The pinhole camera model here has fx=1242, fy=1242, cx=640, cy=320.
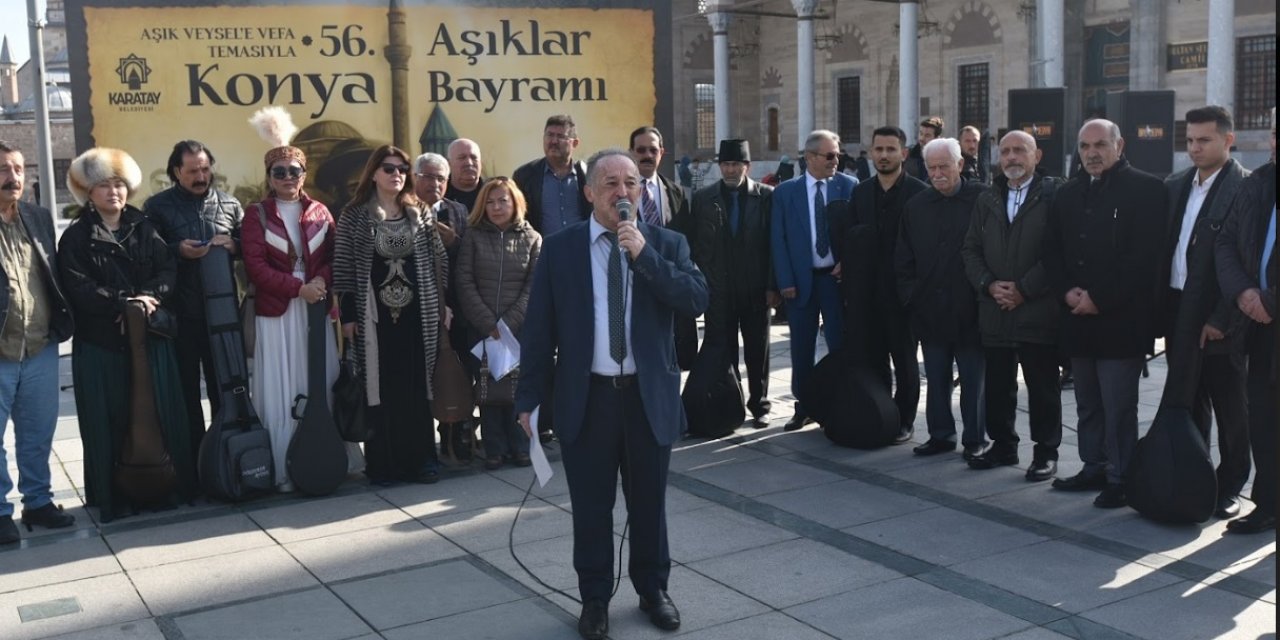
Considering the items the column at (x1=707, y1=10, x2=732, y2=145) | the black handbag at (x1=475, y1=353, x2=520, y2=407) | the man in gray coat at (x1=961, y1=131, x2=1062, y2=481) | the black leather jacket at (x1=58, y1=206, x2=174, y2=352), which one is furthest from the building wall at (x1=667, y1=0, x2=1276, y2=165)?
the black leather jacket at (x1=58, y1=206, x2=174, y2=352)

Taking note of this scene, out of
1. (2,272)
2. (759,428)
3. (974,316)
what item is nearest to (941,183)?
(974,316)

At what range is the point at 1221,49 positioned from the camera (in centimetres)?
2411

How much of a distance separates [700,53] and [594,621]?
4123 cm

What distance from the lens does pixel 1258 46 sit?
26.7m

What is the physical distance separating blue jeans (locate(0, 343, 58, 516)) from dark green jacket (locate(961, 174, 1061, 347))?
484 cm

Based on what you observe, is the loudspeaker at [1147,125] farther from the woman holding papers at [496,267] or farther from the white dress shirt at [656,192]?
the woman holding papers at [496,267]

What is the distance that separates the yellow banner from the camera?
27.9ft

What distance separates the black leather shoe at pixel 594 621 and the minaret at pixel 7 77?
79.1 meters

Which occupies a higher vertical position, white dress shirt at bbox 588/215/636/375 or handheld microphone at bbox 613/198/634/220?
handheld microphone at bbox 613/198/634/220

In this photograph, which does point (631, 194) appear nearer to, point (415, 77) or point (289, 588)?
point (289, 588)

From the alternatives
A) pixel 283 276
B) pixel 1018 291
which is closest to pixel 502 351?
pixel 283 276

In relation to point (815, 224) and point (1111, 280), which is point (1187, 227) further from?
point (815, 224)

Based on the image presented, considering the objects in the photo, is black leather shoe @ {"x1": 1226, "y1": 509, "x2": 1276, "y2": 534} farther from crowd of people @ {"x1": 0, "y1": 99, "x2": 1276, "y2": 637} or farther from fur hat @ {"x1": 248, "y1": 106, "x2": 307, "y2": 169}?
fur hat @ {"x1": 248, "y1": 106, "x2": 307, "y2": 169}

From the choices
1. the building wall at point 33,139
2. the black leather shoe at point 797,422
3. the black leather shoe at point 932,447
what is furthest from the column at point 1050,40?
the building wall at point 33,139
